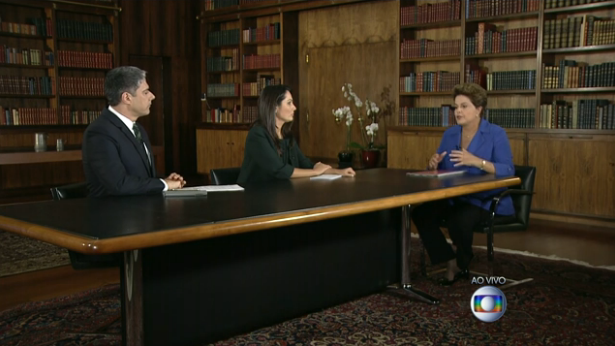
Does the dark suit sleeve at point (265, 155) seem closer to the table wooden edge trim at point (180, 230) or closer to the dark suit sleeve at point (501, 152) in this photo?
the table wooden edge trim at point (180, 230)

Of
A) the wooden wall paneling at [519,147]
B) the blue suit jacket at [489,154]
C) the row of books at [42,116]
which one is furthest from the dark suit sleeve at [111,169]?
the row of books at [42,116]

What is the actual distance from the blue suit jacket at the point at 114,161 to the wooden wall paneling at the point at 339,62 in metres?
4.71

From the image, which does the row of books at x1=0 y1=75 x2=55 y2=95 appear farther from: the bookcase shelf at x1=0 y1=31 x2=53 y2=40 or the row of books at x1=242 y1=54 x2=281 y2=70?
the row of books at x1=242 y1=54 x2=281 y2=70

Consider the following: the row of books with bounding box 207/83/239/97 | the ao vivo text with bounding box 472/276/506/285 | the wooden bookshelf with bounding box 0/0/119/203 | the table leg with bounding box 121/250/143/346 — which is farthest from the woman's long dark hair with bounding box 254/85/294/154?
the row of books with bounding box 207/83/239/97

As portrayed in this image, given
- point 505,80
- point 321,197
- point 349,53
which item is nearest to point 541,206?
point 505,80

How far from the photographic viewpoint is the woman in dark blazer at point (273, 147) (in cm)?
384

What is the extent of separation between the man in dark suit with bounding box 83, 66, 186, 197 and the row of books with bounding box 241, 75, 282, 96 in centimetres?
562

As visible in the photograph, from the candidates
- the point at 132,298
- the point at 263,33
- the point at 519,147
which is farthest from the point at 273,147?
the point at 263,33

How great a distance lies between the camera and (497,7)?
645cm

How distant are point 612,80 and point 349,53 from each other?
334 cm

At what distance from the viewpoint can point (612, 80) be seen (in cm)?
582

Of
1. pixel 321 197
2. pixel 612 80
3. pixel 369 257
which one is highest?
pixel 612 80

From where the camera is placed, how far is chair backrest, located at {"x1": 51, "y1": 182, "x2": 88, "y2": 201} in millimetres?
3027

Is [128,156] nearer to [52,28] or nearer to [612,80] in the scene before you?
[612,80]
